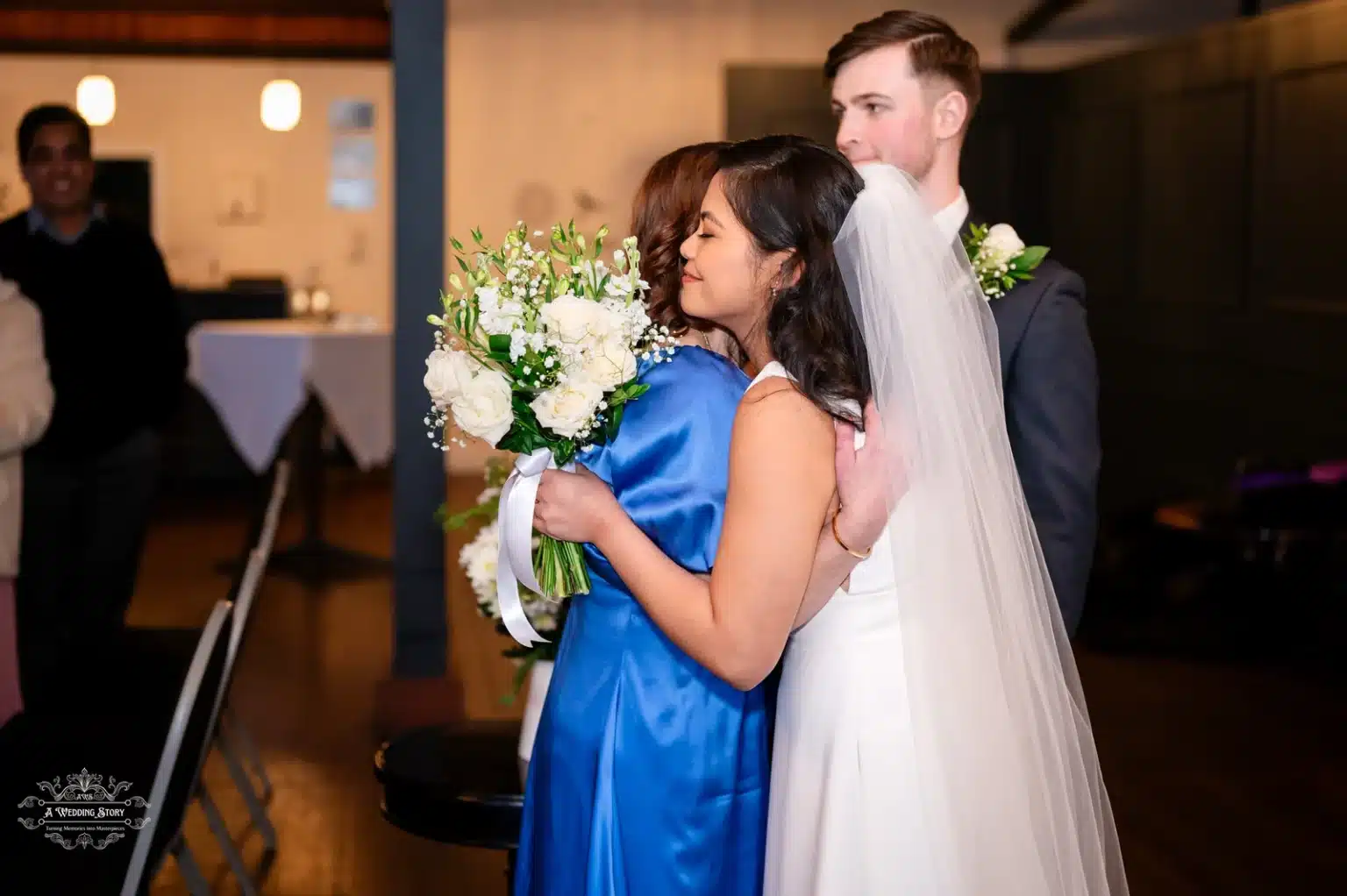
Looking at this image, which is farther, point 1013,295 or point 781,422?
point 1013,295

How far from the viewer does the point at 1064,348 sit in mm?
2215

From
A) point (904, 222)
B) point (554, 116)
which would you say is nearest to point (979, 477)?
point (904, 222)

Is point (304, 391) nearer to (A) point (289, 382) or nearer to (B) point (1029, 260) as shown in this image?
(A) point (289, 382)

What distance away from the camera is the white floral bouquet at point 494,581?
2346 mm

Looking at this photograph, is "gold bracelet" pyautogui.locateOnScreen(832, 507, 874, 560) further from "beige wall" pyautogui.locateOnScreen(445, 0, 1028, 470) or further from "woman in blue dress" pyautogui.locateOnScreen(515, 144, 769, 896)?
"beige wall" pyautogui.locateOnScreen(445, 0, 1028, 470)

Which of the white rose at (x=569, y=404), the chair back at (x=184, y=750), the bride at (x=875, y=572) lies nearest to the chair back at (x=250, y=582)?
the chair back at (x=184, y=750)

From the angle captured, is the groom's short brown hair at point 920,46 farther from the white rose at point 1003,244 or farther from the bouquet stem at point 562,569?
the bouquet stem at point 562,569

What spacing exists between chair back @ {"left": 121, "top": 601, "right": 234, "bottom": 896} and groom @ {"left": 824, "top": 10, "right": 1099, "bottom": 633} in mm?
1276

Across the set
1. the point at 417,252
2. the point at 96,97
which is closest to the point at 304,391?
the point at 96,97

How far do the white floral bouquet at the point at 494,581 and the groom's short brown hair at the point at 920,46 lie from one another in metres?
0.84

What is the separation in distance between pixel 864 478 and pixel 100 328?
2.94m

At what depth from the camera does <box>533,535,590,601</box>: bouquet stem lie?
196 cm

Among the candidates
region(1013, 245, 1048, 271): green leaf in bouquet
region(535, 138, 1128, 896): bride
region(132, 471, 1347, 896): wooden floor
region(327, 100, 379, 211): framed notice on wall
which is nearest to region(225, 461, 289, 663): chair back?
region(132, 471, 1347, 896): wooden floor

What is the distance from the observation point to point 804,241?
71.5 inches
